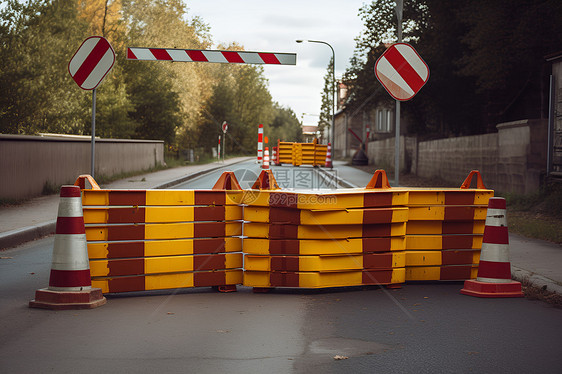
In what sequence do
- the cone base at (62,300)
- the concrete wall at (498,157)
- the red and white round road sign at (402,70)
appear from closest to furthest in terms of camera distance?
the cone base at (62,300) → the red and white round road sign at (402,70) → the concrete wall at (498,157)

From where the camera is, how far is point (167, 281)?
261 inches

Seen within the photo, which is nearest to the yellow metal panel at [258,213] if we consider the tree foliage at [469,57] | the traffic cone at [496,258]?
the traffic cone at [496,258]

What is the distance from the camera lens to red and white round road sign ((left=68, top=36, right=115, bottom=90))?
441 inches

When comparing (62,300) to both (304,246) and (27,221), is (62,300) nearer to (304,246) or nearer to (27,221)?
(304,246)

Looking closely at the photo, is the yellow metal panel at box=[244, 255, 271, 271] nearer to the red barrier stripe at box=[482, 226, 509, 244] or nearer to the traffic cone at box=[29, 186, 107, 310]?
the traffic cone at box=[29, 186, 107, 310]

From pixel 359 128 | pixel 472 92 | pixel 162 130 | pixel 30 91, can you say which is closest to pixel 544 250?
pixel 30 91

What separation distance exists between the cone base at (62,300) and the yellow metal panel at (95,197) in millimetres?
893

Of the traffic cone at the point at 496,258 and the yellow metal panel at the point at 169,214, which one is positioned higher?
the yellow metal panel at the point at 169,214

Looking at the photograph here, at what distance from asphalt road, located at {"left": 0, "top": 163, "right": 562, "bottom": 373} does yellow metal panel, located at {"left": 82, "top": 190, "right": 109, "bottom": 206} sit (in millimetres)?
960

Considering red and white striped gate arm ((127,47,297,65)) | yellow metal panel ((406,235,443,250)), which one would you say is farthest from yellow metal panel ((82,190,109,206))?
red and white striped gate arm ((127,47,297,65))

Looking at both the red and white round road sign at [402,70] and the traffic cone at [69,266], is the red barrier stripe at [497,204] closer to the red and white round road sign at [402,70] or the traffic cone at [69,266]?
the traffic cone at [69,266]

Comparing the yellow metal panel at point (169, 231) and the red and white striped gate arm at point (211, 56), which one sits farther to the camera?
the red and white striped gate arm at point (211, 56)

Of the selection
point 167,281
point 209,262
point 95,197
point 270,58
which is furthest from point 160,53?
point 167,281

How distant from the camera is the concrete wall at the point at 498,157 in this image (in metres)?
15.6
